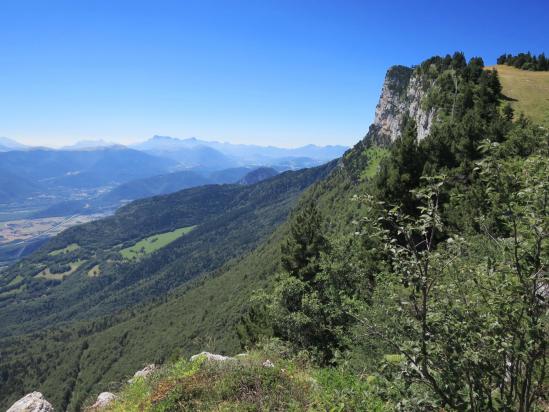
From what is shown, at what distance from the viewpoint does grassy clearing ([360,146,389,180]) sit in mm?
128900

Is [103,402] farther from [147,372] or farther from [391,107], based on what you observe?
[391,107]

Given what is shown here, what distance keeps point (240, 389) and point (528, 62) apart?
96.0 metres

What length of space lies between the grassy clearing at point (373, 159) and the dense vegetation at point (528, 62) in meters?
46.0

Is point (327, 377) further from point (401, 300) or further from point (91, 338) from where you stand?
point (91, 338)

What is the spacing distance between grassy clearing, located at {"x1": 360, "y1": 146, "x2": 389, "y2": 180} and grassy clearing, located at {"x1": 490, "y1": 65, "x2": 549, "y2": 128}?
186 ft

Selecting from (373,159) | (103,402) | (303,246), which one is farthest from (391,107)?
(103,402)

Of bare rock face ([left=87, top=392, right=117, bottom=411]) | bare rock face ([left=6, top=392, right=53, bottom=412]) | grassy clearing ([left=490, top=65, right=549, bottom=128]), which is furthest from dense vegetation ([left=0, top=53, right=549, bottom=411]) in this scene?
grassy clearing ([left=490, top=65, right=549, bottom=128])

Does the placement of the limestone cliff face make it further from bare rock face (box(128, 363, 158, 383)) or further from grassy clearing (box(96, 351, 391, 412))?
grassy clearing (box(96, 351, 391, 412))

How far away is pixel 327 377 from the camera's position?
37.9 ft

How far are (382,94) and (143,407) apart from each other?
176 meters

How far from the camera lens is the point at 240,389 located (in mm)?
11094

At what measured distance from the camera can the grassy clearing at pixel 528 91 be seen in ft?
173

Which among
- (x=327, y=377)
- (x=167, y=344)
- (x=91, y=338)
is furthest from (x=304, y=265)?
(x=91, y=338)

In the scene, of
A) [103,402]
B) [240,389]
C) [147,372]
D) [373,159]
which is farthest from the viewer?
[373,159]
